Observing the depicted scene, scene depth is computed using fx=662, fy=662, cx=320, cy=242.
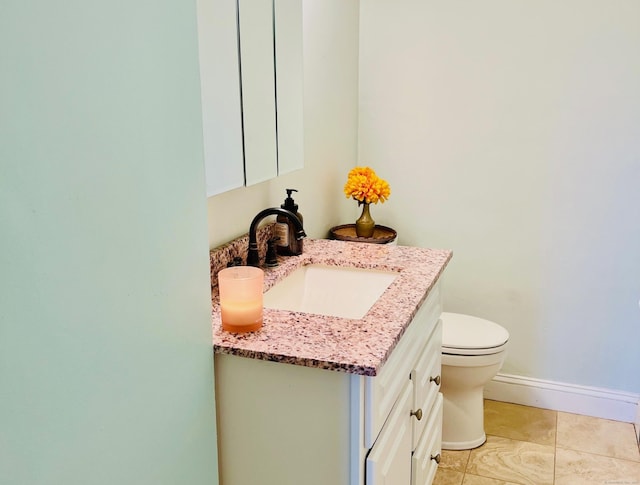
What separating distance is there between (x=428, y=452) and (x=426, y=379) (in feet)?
0.93

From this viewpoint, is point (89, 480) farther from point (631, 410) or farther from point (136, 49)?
point (631, 410)

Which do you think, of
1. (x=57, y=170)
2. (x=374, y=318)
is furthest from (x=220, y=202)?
(x=57, y=170)

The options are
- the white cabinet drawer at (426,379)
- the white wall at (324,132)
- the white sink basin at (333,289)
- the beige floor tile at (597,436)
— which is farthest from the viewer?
the beige floor tile at (597,436)

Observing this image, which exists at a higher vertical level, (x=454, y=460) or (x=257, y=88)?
(x=257, y=88)

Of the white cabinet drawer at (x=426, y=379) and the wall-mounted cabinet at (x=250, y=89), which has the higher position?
the wall-mounted cabinet at (x=250, y=89)

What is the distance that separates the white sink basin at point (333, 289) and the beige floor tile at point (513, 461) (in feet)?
2.94

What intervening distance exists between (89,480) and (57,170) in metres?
0.47

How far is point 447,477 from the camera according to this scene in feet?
7.84

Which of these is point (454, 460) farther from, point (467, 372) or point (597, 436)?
point (597, 436)

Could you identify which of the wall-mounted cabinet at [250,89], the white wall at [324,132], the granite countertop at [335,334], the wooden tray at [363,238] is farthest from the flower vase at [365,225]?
the granite countertop at [335,334]

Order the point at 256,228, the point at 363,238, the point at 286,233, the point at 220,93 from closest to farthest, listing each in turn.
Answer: the point at 220,93
the point at 256,228
the point at 286,233
the point at 363,238

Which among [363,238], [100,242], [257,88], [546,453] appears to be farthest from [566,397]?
[100,242]

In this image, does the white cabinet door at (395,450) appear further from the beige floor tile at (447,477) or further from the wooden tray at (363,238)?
the wooden tray at (363,238)

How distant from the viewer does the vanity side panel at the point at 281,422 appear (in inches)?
54.0
